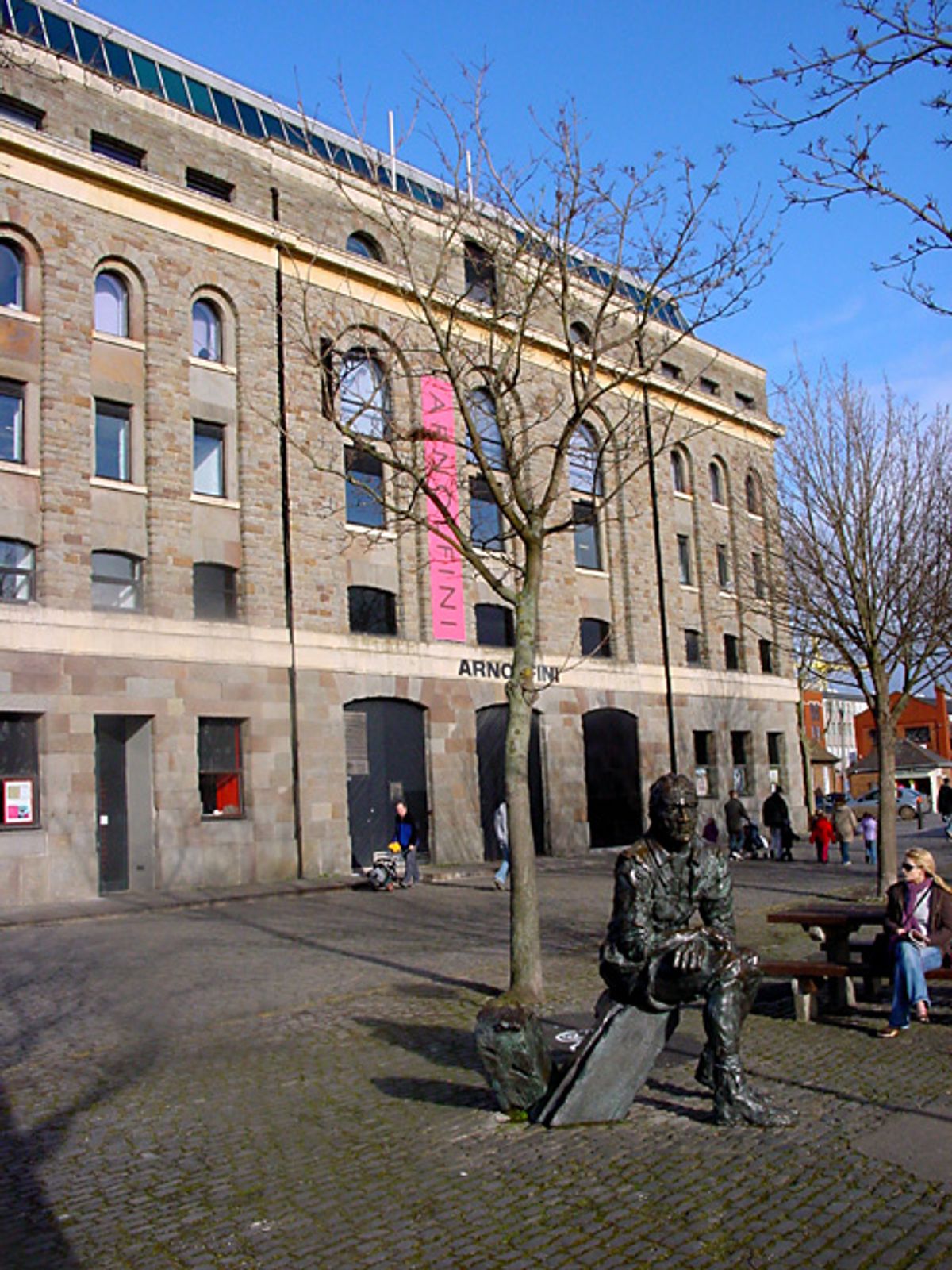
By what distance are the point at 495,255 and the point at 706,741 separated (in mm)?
27650

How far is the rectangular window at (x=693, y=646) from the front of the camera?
125ft

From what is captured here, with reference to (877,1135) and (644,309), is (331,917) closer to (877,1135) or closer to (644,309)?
(644,309)

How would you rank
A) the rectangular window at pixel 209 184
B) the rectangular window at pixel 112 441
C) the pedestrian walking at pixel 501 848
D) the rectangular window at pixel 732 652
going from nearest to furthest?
1. the pedestrian walking at pixel 501 848
2. the rectangular window at pixel 112 441
3. the rectangular window at pixel 209 184
4. the rectangular window at pixel 732 652

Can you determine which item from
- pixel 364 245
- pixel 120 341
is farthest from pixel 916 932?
pixel 364 245

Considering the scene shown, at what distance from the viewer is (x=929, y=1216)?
517 cm

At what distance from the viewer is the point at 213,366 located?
84.5 feet

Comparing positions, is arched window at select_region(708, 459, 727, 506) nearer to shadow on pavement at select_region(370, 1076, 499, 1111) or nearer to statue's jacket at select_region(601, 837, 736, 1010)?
shadow on pavement at select_region(370, 1076, 499, 1111)

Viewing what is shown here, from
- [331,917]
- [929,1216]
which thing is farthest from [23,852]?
[929,1216]

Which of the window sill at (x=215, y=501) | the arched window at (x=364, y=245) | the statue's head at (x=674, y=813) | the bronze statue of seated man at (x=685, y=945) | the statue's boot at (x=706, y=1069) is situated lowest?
the statue's boot at (x=706, y=1069)

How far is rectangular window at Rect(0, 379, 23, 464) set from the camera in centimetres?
2236

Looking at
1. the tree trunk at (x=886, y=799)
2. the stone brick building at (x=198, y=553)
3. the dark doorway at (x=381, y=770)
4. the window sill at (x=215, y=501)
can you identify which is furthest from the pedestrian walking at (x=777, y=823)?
the window sill at (x=215, y=501)

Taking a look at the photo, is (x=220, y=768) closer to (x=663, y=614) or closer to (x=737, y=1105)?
(x=663, y=614)

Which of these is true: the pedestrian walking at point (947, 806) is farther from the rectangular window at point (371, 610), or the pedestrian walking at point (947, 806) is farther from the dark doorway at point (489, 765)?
the rectangular window at point (371, 610)

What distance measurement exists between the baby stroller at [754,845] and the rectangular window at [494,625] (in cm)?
822
